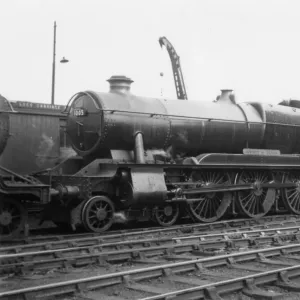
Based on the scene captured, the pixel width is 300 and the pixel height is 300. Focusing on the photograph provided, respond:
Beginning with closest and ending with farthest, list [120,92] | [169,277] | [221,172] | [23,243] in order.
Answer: [169,277] < [23,243] < [120,92] < [221,172]

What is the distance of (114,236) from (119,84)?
3525 millimetres

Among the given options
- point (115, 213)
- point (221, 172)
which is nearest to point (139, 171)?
point (115, 213)

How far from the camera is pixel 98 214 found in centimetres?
963

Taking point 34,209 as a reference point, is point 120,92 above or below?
above

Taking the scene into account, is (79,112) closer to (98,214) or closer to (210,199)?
(98,214)

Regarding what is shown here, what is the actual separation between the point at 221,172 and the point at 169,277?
616cm

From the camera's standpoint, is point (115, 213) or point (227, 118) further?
point (227, 118)

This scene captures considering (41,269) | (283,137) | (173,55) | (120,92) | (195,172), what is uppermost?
(173,55)

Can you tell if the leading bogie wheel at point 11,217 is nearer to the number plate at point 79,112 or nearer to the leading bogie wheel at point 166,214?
the number plate at point 79,112

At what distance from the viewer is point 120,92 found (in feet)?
35.4

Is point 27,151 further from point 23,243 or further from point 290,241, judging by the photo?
point 290,241

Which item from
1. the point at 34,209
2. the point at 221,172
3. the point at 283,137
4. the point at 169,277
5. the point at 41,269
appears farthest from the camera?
the point at 283,137

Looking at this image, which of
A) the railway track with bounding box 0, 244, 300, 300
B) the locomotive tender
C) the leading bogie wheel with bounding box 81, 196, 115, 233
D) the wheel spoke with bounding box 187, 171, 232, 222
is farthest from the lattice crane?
the railway track with bounding box 0, 244, 300, 300

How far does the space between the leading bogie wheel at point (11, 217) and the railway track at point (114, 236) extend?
0.39m
